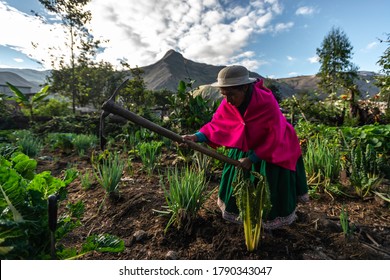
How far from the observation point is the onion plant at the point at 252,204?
4.57ft

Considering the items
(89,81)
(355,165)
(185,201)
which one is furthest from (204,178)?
(89,81)

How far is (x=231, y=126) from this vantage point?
1.92m

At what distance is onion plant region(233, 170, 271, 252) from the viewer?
139 cm

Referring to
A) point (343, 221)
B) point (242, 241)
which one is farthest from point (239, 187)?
point (343, 221)

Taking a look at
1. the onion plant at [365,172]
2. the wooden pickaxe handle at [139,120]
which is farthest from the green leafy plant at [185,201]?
the onion plant at [365,172]

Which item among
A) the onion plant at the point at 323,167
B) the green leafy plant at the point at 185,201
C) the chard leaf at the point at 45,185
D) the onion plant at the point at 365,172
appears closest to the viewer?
the chard leaf at the point at 45,185

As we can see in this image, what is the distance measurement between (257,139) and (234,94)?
1.26ft

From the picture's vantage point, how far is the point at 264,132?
1.71 m

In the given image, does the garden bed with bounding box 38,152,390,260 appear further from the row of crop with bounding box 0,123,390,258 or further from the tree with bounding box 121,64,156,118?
the tree with bounding box 121,64,156,118

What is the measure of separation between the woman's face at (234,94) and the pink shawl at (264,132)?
0.08 metres

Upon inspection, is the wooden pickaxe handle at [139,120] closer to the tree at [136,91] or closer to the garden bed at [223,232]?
the garden bed at [223,232]

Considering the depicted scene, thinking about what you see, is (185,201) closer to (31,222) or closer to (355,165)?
(31,222)

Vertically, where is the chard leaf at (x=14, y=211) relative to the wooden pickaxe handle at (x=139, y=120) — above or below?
below

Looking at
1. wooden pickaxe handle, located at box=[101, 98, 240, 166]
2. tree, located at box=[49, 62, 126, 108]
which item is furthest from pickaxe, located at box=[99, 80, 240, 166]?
tree, located at box=[49, 62, 126, 108]
